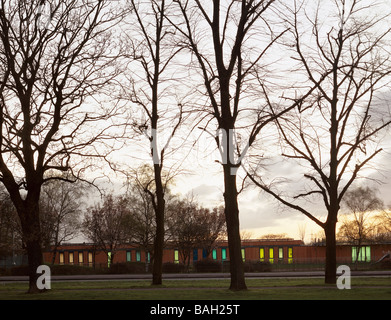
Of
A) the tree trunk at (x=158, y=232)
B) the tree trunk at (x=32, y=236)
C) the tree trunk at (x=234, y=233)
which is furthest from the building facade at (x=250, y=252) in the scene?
the tree trunk at (x=234, y=233)

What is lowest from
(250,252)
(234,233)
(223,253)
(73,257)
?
(73,257)

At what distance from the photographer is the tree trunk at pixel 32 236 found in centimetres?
2391

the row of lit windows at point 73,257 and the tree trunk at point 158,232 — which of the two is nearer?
the tree trunk at point 158,232

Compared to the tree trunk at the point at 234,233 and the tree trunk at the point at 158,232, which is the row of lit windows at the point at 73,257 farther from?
the tree trunk at the point at 234,233

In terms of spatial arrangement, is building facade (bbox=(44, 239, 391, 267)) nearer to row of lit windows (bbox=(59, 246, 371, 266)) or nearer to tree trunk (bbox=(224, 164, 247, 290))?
row of lit windows (bbox=(59, 246, 371, 266))

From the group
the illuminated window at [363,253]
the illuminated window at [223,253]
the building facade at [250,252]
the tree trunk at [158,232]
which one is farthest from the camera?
the illuminated window at [223,253]

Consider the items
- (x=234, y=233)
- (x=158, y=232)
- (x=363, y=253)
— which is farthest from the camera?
(x=363, y=253)

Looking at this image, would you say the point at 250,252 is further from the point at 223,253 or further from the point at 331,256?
the point at 331,256

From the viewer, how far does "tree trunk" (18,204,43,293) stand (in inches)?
941

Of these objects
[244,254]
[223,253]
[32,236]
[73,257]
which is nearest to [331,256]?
[32,236]

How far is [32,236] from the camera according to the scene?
936 inches

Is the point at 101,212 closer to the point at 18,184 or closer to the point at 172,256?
the point at 172,256

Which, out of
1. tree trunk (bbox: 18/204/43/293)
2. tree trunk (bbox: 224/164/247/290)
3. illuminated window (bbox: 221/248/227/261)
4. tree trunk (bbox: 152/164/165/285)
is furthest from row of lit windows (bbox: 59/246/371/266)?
tree trunk (bbox: 224/164/247/290)
